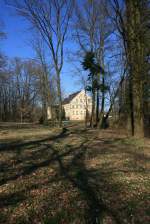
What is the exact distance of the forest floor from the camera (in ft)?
15.2

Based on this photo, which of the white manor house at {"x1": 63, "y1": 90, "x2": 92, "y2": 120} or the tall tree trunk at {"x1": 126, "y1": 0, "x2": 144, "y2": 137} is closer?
the tall tree trunk at {"x1": 126, "y1": 0, "x2": 144, "y2": 137}

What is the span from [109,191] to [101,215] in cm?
122

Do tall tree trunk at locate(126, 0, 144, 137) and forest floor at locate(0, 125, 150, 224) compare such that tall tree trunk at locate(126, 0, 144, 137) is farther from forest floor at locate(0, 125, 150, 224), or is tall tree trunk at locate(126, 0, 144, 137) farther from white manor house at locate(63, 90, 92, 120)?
white manor house at locate(63, 90, 92, 120)

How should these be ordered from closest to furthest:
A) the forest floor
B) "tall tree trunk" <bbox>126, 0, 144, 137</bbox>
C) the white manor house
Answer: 1. the forest floor
2. "tall tree trunk" <bbox>126, 0, 144, 137</bbox>
3. the white manor house

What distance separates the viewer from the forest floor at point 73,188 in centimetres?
464

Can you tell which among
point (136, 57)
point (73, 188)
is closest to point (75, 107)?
point (136, 57)

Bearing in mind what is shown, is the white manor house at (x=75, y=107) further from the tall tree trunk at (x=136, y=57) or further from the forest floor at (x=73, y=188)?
the forest floor at (x=73, y=188)

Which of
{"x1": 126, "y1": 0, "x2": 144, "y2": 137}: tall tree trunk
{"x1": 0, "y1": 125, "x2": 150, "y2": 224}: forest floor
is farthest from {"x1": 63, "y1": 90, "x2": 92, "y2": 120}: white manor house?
{"x1": 0, "y1": 125, "x2": 150, "y2": 224}: forest floor

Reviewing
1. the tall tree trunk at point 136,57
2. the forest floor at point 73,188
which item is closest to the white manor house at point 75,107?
the tall tree trunk at point 136,57

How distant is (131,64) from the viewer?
15789mm

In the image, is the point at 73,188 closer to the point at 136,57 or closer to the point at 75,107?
the point at 136,57

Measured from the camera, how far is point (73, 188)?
5.91m

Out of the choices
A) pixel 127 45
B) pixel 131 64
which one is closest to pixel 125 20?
pixel 127 45

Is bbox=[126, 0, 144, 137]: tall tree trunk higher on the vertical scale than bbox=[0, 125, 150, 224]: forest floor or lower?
higher
